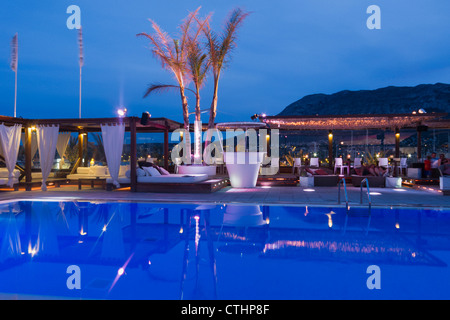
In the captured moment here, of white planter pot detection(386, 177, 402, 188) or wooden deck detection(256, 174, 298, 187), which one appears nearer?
white planter pot detection(386, 177, 402, 188)

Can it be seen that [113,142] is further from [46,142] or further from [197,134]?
[197,134]

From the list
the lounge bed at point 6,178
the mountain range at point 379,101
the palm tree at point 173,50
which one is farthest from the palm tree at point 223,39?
the mountain range at point 379,101

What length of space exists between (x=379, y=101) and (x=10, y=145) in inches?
2166

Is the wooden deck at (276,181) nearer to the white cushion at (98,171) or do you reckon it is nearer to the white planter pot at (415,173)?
the white planter pot at (415,173)

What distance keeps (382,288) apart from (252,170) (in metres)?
9.54

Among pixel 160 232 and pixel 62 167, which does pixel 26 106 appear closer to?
Result: pixel 62 167

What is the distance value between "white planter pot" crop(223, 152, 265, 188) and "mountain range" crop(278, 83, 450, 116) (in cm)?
4116

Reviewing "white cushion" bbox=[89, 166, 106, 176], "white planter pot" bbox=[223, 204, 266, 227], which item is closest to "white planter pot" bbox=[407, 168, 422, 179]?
"white planter pot" bbox=[223, 204, 266, 227]

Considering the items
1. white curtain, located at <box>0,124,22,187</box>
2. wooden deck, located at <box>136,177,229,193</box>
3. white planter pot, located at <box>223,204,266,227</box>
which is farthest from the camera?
white curtain, located at <box>0,124,22,187</box>

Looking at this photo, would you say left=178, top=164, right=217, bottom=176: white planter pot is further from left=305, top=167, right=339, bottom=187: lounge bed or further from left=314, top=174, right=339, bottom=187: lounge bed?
left=314, top=174, right=339, bottom=187: lounge bed

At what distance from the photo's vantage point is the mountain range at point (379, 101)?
172ft

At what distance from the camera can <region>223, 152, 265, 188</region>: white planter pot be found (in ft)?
42.0

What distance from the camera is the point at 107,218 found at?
7332mm

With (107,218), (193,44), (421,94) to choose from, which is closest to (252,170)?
(193,44)
